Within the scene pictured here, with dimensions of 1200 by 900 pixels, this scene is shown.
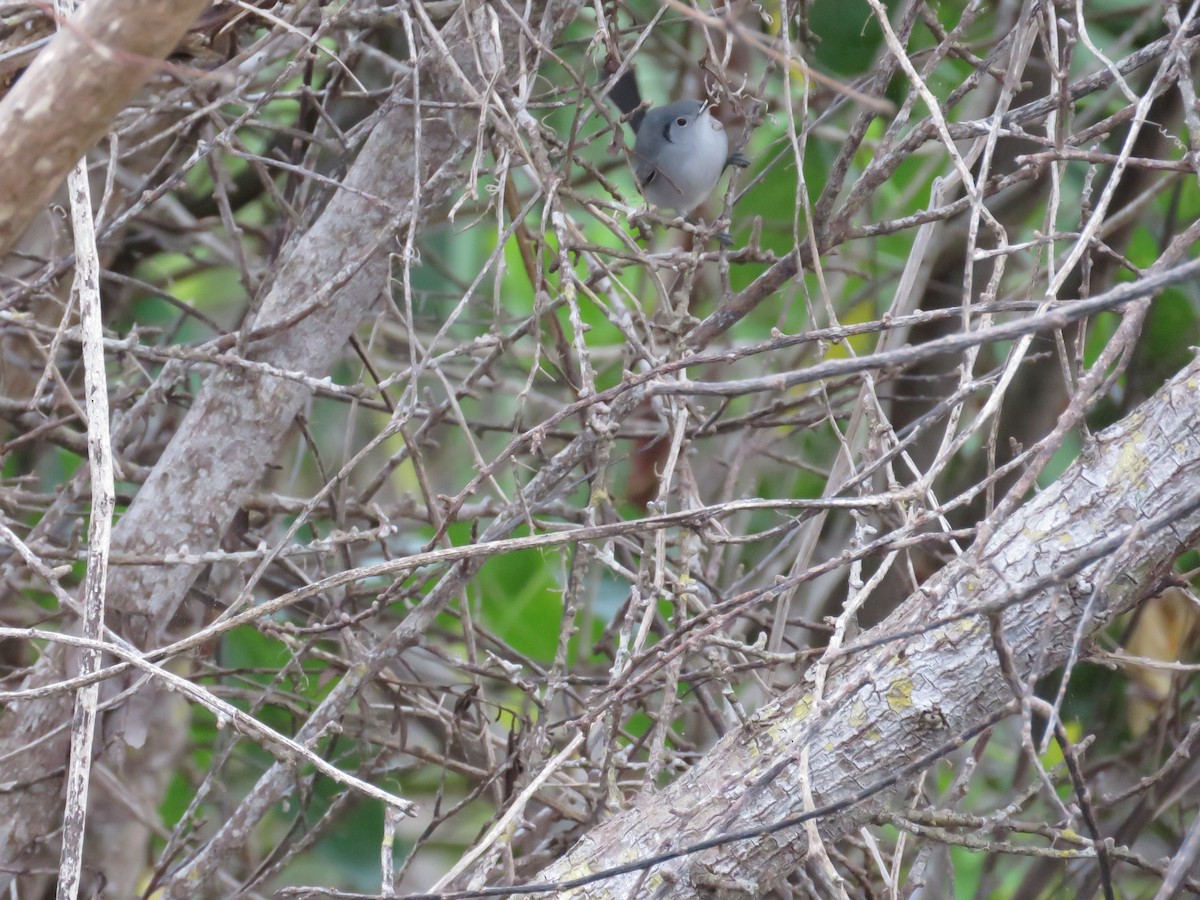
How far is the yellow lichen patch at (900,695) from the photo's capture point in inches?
42.8

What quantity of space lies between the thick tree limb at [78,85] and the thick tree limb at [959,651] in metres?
0.75

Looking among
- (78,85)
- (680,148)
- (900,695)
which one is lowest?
(900,695)

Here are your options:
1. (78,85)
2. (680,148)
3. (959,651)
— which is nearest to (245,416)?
(680,148)

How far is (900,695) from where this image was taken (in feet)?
3.57

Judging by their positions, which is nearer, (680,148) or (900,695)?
(900,695)

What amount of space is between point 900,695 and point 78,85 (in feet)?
2.78

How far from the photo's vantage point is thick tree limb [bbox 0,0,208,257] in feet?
2.53

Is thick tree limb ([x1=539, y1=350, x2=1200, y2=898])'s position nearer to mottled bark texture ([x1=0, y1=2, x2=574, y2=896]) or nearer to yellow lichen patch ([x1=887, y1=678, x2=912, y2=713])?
yellow lichen patch ([x1=887, y1=678, x2=912, y2=713])

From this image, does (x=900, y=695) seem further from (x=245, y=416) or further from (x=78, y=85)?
(x=245, y=416)

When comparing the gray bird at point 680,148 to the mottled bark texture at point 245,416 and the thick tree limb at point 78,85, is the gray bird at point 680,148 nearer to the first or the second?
the mottled bark texture at point 245,416

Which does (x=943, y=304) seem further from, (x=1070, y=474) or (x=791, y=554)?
(x=1070, y=474)

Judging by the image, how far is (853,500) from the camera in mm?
1016

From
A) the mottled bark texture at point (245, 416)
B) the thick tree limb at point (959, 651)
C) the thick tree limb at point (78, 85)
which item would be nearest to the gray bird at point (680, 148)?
the mottled bark texture at point (245, 416)

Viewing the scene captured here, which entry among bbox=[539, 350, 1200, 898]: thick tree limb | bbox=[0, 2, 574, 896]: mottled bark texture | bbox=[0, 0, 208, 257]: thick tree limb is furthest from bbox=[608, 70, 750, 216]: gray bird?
bbox=[0, 0, 208, 257]: thick tree limb
